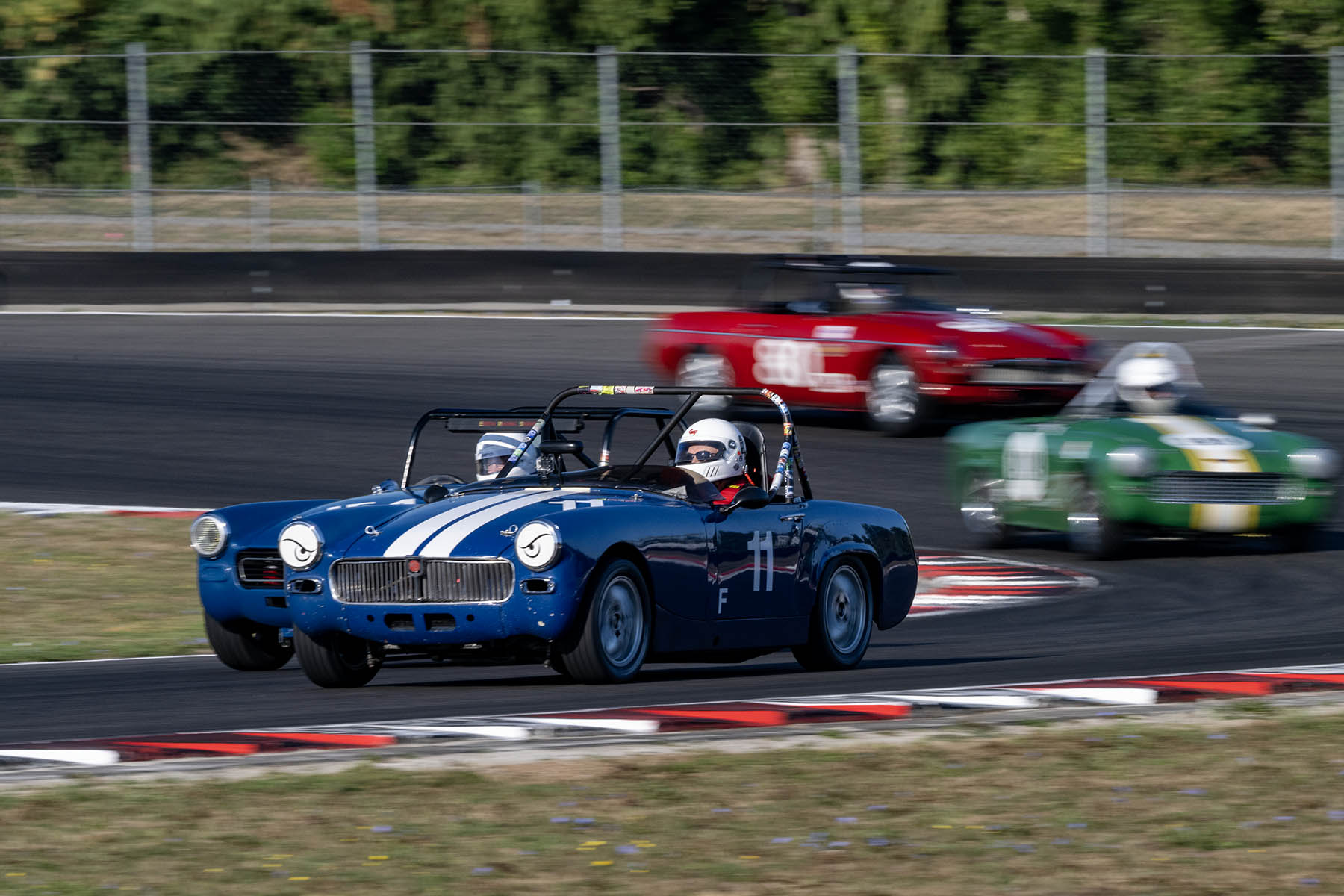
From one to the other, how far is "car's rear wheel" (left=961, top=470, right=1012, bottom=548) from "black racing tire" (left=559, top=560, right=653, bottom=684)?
621cm

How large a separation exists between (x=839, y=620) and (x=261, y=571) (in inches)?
92.9

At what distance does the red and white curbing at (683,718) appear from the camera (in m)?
6.58

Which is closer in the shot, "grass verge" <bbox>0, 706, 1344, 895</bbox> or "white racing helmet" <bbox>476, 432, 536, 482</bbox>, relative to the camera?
"grass verge" <bbox>0, 706, 1344, 895</bbox>

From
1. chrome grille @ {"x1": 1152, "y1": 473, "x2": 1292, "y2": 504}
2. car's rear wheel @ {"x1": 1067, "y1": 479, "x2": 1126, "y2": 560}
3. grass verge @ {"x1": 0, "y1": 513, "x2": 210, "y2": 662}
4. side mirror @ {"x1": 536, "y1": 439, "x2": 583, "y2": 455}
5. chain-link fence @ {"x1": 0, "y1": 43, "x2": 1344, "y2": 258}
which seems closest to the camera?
side mirror @ {"x1": 536, "y1": 439, "x2": 583, "y2": 455}

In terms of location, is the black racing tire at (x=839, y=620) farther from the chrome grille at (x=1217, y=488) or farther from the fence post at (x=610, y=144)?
the fence post at (x=610, y=144)

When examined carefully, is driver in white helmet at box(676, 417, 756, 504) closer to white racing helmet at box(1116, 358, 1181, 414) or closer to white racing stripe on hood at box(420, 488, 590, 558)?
white racing stripe on hood at box(420, 488, 590, 558)

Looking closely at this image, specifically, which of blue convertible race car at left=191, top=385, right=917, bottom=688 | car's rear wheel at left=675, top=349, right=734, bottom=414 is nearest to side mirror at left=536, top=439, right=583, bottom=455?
blue convertible race car at left=191, top=385, right=917, bottom=688

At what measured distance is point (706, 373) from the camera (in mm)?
18078

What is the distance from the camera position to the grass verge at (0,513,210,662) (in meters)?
10.5

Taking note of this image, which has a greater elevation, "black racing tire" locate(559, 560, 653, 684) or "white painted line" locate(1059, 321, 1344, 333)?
"white painted line" locate(1059, 321, 1344, 333)

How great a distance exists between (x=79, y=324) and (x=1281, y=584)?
14.1 metres

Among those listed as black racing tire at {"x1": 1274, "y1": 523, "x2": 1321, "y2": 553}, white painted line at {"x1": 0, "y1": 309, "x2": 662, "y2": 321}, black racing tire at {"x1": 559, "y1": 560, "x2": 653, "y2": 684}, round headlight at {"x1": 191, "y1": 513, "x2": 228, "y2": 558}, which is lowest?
black racing tire at {"x1": 1274, "y1": 523, "x2": 1321, "y2": 553}

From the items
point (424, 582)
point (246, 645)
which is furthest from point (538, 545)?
point (246, 645)

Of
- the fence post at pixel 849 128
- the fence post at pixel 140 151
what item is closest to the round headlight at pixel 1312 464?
the fence post at pixel 849 128
